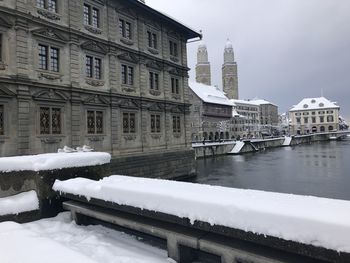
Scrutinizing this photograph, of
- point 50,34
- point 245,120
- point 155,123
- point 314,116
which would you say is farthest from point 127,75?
point 314,116

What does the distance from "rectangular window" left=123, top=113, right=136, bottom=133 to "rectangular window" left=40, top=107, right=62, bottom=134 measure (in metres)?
5.85

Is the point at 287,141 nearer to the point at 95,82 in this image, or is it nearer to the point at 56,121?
the point at 95,82

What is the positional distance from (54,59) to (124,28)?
7.22m

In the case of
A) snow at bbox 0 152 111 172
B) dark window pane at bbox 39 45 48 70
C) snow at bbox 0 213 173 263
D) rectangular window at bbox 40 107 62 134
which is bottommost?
snow at bbox 0 213 173 263

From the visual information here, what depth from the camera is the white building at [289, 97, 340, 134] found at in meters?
143

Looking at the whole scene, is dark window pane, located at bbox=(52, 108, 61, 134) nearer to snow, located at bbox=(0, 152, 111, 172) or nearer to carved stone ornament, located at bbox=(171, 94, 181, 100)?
snow, located at bbox=(0, 152, 111, 172)

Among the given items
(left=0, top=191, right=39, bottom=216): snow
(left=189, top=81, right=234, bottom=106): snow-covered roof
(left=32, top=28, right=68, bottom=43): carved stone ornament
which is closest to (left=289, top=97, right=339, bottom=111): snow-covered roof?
(left=189, top=81, right=234, bottom=106): snow-covered roof

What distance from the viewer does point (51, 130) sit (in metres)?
19.1

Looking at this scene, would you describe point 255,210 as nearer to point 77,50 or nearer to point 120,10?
point 77,50

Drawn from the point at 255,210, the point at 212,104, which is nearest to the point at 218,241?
the point at 255,210

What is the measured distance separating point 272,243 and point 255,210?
380mm

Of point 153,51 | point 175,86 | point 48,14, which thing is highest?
point 153,51

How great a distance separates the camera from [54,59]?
1961 cm

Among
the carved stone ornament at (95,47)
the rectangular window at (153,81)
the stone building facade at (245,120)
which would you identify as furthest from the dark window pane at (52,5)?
the stone building facade at (245,120)
